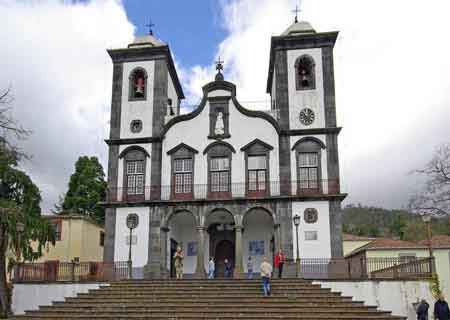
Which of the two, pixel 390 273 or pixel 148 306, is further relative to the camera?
pixel 390 273

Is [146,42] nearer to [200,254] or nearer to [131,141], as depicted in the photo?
[131,141]

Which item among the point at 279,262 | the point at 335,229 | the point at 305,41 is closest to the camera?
the point at 279,262

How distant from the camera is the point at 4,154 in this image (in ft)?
68.4

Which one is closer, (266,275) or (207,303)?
(207,303)

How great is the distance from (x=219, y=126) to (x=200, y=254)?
269 inches

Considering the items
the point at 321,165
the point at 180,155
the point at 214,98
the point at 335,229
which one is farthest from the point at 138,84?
the point at 335,229

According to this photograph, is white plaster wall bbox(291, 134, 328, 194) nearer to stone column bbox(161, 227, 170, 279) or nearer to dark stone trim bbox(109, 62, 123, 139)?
stone column bbox(161, 227, 170, 279)

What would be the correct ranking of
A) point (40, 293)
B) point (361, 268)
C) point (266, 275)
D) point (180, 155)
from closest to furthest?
point (266, 275)
point (40, 293)
point (361, 268)
point (180, 155)

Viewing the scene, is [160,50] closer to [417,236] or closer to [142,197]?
[142,197]

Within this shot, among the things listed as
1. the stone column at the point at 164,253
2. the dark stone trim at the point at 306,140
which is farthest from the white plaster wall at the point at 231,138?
the stone column at the point at 164,253

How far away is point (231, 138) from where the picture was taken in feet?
89.9

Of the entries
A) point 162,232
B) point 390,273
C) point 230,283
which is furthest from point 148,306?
point 390,273

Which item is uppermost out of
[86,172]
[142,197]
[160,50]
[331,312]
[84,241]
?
[160,50]

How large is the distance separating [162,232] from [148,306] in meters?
7.48
